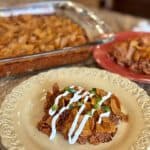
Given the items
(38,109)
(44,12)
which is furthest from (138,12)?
(38,109)

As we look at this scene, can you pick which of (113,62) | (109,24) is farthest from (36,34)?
(109,24)

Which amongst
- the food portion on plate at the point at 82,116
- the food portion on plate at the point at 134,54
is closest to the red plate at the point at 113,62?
the food portion on plate at the point at 134,54

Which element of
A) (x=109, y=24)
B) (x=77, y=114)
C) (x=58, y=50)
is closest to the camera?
(x=77, y=114)

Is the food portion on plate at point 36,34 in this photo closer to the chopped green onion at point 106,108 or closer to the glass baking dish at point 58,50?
the glass baking dish at point 58,50

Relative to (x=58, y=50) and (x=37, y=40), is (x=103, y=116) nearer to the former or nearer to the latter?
(x=58, y=50)

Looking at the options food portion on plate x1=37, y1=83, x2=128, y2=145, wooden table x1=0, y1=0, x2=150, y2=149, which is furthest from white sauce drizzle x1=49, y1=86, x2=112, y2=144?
wooden table x1=0, y1=0, x2=150, y2=149

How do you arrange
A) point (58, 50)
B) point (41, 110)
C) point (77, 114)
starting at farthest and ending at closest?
point (58, 50) < point (41, 110) < point (77, 114)

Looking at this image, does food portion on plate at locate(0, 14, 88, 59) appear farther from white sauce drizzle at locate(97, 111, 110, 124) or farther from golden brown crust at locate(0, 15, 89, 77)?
white sauce drizzle at locate(97, 111, 110, 124)
